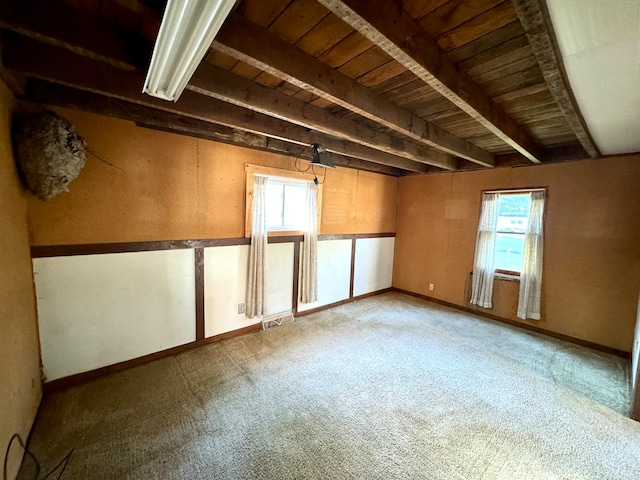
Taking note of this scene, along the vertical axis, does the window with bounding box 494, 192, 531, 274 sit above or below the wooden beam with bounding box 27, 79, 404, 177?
below

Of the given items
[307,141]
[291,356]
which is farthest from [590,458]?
[307,141]

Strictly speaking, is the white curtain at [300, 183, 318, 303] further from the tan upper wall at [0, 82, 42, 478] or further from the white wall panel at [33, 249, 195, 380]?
the tan upper wall at [0, 82, 42, 478]

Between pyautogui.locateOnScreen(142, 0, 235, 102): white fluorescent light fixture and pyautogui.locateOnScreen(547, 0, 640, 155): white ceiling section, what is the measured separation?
47.8 inches

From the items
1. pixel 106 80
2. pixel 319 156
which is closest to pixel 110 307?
pixel 106 80

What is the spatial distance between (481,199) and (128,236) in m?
4.48

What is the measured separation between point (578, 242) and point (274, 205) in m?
3.76

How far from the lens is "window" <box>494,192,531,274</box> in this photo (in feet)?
11.5

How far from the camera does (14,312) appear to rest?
5.00 ft

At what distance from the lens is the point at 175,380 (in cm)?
222

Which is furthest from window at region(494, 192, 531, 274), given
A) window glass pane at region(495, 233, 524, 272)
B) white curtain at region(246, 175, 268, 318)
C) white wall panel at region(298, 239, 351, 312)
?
white curtain at region(246, 175, 268, 318)

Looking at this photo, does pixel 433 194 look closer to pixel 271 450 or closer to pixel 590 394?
pixel 590 394

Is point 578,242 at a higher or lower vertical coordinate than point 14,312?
higher

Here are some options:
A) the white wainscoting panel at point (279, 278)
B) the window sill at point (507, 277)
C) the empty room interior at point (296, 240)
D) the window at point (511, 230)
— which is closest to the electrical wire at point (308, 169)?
the empty room interior at point (296, 240)

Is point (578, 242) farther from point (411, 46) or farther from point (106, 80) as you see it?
point (106, 80)
